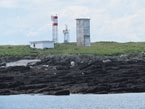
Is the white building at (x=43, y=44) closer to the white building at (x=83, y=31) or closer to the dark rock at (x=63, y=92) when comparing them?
the white building at (x=83, y=31)

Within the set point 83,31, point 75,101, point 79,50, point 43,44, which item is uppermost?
point 83,31

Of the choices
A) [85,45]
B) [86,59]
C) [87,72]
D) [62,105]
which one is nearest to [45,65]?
[86,59]

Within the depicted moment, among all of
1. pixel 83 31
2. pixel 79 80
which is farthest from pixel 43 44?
pixel 79 80

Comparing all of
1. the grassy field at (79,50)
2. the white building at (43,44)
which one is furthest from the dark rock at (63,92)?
the white building at (43,44)

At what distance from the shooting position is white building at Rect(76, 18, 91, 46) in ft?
267

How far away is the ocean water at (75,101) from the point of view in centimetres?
3086

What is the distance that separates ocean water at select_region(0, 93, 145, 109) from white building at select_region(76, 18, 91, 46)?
155 feet

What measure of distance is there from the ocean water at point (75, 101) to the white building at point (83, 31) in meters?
47.1

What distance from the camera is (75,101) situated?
32406 millimetres

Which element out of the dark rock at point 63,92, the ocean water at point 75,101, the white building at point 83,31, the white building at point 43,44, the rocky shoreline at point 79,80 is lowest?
the ocean water at point 75,101

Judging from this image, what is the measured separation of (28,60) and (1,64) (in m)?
5.03

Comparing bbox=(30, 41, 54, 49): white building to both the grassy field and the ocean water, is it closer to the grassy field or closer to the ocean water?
the grassy field

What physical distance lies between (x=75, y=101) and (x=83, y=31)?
49361 millimetres

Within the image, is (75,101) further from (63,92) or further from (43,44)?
(43,44)
